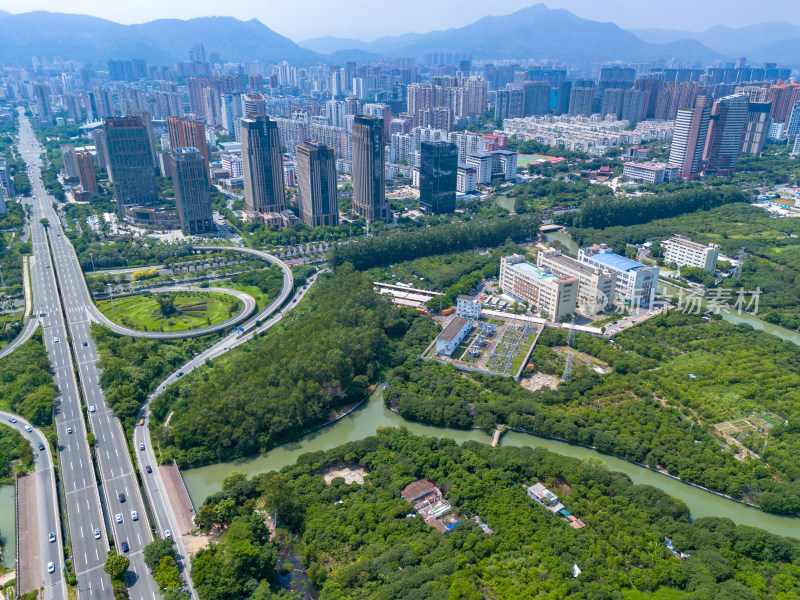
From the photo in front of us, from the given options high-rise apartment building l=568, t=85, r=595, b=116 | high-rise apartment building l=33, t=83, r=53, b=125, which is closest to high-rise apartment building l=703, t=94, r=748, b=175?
high-rise apartment building l=568, t=85, r=595, b=116

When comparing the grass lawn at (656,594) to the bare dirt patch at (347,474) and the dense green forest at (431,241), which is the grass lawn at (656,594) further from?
the dense green forest at (431,241)

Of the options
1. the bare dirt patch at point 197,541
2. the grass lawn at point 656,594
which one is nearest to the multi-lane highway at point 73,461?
the bare dirt patch at point 197,541

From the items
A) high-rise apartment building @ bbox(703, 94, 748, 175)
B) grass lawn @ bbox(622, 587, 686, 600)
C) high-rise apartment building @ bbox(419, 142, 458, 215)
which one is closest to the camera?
grass lawn @ bbox(622, 587, 686, 600)

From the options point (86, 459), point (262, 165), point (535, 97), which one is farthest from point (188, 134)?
point (535, 97)

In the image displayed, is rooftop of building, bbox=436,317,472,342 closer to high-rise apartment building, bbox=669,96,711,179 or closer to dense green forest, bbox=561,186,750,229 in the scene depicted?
dense green forest, bbox=561,186,750,229

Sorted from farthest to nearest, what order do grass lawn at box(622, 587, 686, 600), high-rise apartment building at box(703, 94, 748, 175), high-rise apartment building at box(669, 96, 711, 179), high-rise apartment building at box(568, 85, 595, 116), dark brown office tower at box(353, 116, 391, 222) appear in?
high-rise apartment building at box(568, 85, 595, 116) → high-rise apartment building at box(703, 94, 748, 175) → high-rise apartment building at box(669, 96, 711, 179) → dark brown office tower at box(353, 116, 391, 222) → grass lawn at box(622, 587, 686, 600)

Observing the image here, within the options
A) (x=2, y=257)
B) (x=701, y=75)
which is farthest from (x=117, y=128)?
(x=701, y=75)

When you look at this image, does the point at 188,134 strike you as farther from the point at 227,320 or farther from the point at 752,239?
the point at 752,239
